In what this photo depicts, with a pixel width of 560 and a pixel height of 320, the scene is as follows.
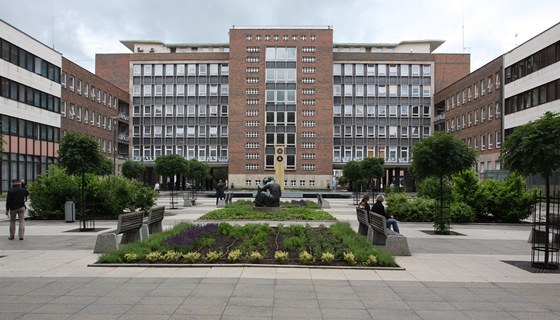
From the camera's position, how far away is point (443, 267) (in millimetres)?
10078

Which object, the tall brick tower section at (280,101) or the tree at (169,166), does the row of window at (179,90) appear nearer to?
the tall brick tower section at (280,101)

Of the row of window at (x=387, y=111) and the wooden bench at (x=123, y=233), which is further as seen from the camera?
the row of window at (x=387, y=111)

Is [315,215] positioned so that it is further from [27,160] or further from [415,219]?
[27,160]

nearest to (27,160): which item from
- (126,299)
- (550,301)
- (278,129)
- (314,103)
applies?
(278,129)

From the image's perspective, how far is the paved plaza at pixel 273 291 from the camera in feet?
21.2

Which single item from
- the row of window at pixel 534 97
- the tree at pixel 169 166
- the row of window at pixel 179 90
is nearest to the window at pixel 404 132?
the row of window at pixel 534 97

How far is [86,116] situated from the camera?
61.1 metres

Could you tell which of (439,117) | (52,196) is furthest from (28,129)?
(439,117)

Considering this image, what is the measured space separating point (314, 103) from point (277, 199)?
49.4 m

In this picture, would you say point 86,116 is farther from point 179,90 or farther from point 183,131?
point 179,90

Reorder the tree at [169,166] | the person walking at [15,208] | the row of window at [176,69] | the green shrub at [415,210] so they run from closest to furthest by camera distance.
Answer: the person walking at [15,208] < the green shrub at [415,210] < the tree at [169,166] < the row of window at [176,69]

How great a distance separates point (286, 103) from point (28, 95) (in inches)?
1425

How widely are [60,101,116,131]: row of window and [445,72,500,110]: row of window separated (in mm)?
48033

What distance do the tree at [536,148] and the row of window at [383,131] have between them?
201ft
